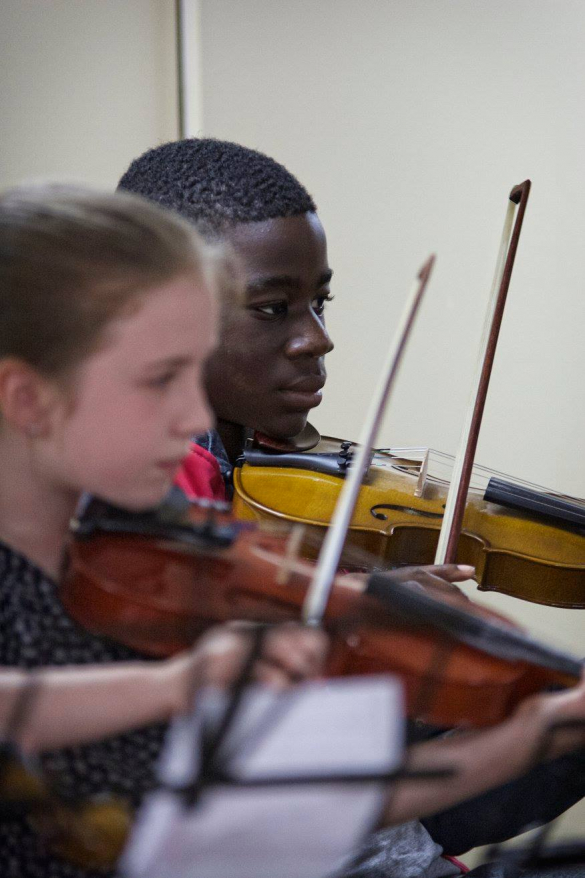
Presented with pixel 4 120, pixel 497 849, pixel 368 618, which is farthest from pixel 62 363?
pixel 4 120

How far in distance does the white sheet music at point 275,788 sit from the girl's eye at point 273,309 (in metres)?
0.52

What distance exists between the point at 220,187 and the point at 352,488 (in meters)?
0.47

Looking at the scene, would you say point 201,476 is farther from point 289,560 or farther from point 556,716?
point 556,716

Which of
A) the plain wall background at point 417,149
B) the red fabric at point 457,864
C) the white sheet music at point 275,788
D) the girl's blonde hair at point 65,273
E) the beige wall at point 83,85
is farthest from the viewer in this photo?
the plain wall background at point 417,149

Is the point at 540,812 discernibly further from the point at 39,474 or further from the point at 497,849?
the point at 39,474

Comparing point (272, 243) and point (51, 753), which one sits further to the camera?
point (272, 243)

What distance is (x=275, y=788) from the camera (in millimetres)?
346

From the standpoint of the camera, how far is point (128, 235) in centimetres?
46

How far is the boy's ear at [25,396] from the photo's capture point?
458 mm

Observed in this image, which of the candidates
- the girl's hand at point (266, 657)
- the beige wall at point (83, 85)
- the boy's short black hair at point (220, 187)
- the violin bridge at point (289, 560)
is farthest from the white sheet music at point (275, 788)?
the beige wall at point (83, 85)

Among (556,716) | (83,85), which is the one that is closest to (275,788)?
(556,716)

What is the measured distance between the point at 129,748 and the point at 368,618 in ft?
0.58

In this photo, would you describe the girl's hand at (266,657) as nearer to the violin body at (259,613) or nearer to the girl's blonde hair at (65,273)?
the violin body at (259,613)

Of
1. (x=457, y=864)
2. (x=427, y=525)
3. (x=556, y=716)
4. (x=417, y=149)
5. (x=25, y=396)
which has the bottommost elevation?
(x=457, y=864)
